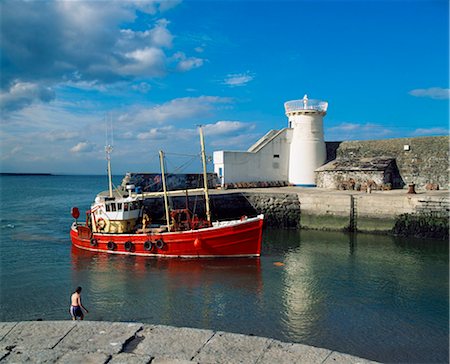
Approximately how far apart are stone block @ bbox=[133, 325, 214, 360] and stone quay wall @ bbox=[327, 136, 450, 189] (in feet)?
88.8

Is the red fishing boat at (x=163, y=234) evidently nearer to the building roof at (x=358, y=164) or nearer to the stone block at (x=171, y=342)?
the stone block at (x=171, y=342)

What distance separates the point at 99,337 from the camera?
19.9ft

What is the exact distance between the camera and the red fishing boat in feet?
61.8

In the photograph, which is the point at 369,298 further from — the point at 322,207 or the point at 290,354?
the point at 322,207

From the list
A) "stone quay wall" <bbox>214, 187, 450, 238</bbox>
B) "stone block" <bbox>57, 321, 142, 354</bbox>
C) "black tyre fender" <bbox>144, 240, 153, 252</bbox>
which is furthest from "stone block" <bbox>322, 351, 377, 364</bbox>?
"stone quay wall" <bbox>214, 187, 450, 238</bbox>

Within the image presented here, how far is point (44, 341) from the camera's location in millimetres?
5977

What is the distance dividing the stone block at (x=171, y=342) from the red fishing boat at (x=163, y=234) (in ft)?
40.6

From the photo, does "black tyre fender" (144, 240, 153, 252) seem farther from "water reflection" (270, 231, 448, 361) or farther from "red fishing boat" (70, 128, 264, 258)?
"water reflection" (270, 231, 448, 361)

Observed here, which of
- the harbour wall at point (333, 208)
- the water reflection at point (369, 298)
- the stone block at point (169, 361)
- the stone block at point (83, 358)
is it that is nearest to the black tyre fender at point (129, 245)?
the harbour wall at point (333, 208)

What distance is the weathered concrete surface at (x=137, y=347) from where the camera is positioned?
548cm

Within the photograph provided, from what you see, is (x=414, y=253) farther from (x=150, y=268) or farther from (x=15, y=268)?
(x=15, y=268)

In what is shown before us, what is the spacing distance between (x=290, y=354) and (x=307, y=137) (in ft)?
95.5

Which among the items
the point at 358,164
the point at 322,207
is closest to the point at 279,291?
the point at 322,207

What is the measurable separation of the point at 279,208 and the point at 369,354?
18577 millimetres
